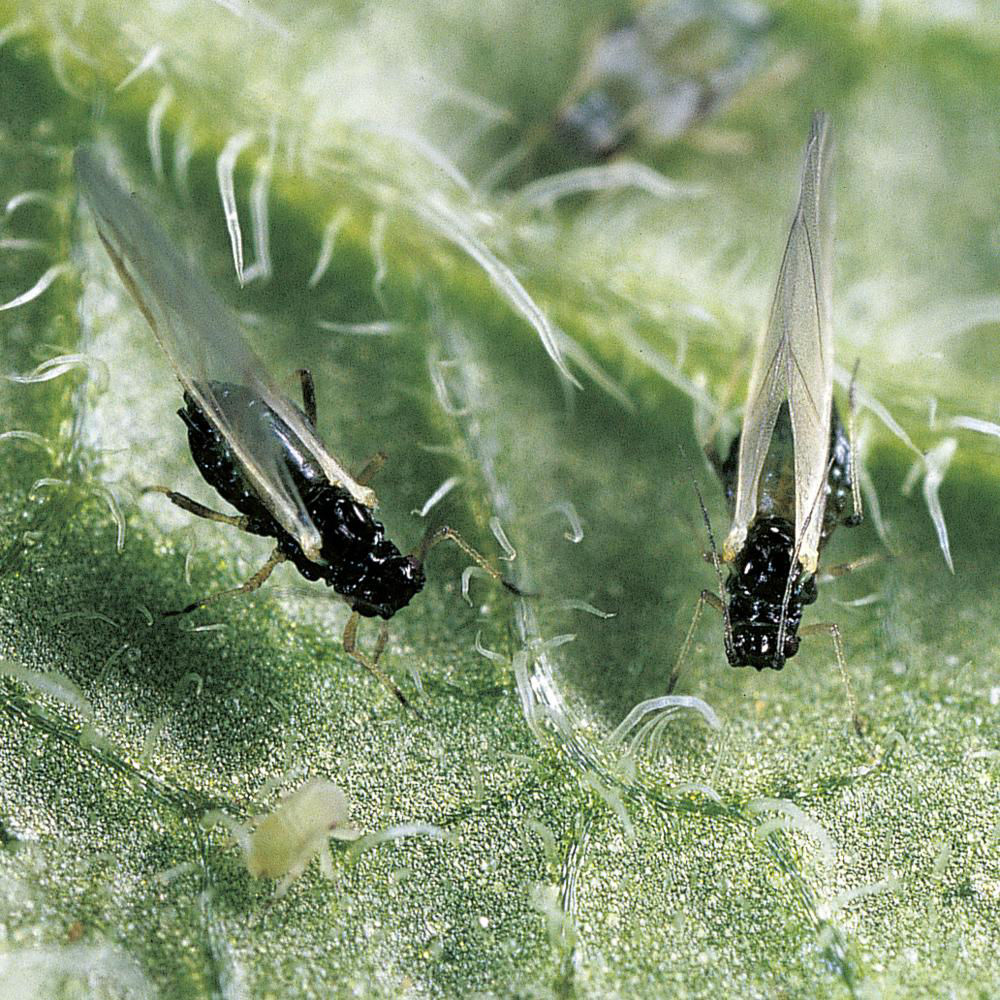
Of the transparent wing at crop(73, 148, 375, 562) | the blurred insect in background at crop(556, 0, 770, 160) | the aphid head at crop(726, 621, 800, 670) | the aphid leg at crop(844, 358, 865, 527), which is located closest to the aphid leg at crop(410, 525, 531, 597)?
the transparent wing at crop(73, 148, 375, 562)

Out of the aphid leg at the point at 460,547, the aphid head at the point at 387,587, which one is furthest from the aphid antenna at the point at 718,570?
the aphid head at the point at 387,587

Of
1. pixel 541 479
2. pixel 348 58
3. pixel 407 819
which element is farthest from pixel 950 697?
pixel 348 58

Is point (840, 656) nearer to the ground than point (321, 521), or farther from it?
nearer to the ground

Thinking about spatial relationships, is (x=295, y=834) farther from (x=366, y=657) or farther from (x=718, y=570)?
(x=718, y=570)

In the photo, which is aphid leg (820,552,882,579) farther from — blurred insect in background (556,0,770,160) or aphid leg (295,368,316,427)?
blurred insect in background (556,0,770,160)

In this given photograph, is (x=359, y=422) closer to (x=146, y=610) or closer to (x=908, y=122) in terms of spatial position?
(x=146, y=610)

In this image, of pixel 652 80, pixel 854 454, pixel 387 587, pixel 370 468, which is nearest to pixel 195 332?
pixel 370 468
